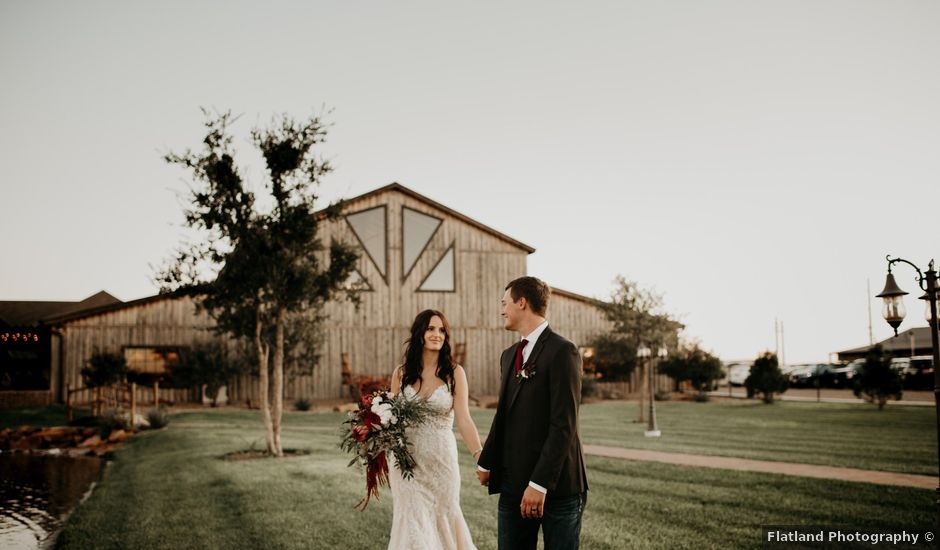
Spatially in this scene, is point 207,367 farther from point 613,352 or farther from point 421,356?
point 421,356

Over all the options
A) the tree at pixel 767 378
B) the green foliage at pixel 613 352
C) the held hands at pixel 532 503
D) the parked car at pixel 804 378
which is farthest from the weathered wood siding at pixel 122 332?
the parked car at pixel 804 378

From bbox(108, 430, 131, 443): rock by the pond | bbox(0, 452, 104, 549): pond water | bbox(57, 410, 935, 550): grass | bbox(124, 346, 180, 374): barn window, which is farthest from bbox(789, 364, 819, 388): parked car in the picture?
bbox(0, 452, 104, 549): pond water

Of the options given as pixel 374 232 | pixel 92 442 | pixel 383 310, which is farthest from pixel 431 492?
pixel 374 232

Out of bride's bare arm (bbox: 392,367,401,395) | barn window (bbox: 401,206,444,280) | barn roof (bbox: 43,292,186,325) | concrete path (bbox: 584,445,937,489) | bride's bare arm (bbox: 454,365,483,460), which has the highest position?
barn window (bbox: 401,206,444,280)

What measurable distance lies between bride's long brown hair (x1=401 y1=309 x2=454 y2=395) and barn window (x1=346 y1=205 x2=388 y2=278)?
2621cm

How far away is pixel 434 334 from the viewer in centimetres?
574

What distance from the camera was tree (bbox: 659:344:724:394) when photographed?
37.6 metres

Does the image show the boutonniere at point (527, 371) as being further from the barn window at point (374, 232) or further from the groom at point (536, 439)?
the barn window at point (374, 232)

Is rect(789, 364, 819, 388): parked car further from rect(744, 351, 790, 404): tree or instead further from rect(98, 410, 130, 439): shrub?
rect(98, 410, 130, 439): shrub

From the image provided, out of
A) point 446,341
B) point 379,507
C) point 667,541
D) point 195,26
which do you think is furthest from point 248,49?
point 667,541

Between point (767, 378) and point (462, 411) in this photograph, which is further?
point (767, 378)

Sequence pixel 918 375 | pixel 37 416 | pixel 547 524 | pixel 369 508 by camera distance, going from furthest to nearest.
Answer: pixel 918 375 < pixel 37 416 < pixel 369 508 < pixel 547 524

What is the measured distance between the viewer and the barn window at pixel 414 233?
106 feet

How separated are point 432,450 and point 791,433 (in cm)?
1648
